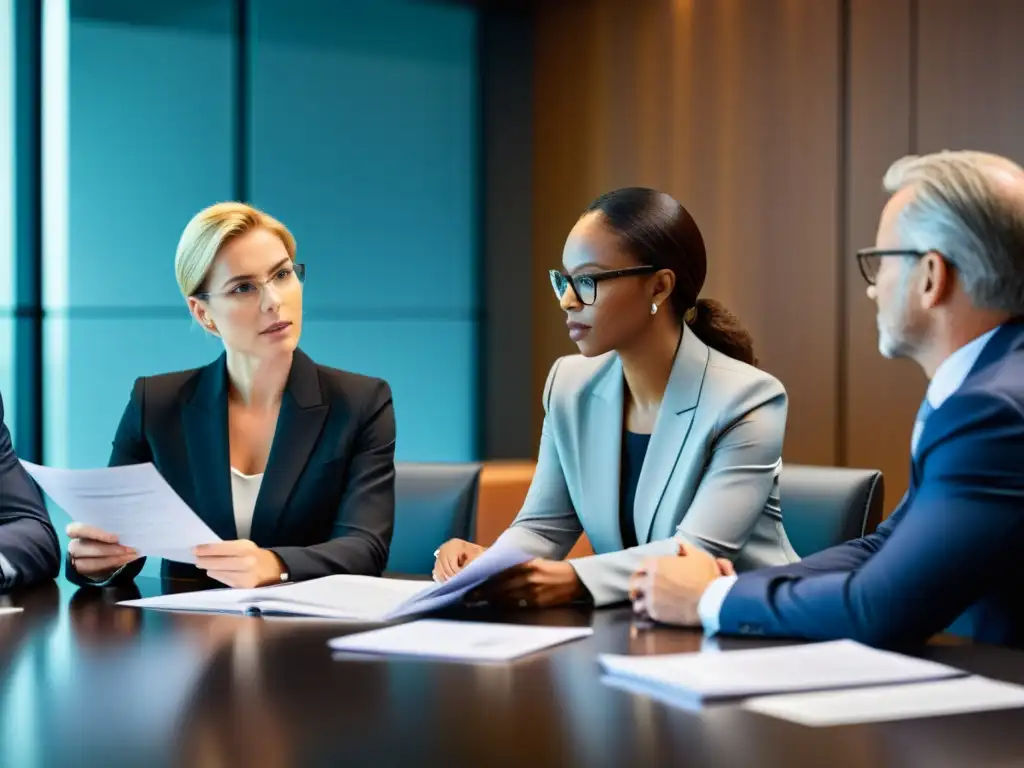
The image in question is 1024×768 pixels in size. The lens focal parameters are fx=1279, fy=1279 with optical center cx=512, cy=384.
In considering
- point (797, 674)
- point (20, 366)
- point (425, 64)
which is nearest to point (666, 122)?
point (425, 64)

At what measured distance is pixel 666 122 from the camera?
4.99 meters

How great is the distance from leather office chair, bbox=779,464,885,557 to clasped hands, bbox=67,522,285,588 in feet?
3.45

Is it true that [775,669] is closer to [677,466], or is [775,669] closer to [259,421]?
[677,466]

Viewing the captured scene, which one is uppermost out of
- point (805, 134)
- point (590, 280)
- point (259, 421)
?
point (805, 134)

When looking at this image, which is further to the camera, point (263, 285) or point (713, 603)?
point (263, 285)

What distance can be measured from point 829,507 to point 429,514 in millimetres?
889

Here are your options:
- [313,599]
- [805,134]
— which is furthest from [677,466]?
[805,134]

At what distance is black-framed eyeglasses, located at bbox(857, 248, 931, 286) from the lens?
177 centimetres

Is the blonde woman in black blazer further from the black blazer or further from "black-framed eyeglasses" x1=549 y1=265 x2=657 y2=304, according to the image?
"black-framed eyeglasses" x1=549 y1=265 x2=657 y2=304

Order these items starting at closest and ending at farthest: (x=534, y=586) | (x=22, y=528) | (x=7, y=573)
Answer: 1. (x=534, y=586)
2. (x=7, y=573)
3. (x=22, y=528)

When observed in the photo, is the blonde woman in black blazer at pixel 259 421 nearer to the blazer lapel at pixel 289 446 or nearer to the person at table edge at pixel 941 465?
the blazer lapel at pixel 289 446

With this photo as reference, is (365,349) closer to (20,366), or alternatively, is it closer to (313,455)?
(20,366)

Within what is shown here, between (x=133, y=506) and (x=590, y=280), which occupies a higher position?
(x=590, y=280)

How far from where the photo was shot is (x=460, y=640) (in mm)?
1656
